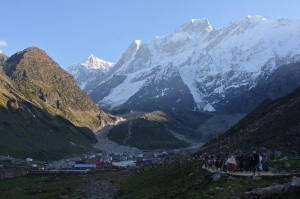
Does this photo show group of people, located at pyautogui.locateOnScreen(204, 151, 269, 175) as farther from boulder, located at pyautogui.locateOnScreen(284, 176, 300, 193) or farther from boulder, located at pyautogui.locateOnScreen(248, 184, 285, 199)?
boulder, located at pyautogui.locateOnScreen(284, 176, 300, 193)

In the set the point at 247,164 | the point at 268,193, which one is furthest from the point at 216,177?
the point at 268,193

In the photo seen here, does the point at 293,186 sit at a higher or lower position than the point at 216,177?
higher

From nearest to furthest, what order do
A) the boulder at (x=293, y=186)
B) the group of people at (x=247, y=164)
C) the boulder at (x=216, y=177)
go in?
the boulder at (x=293, y=186), the boulder at (x=216, y=177), the group of people at (x=247, y=164)

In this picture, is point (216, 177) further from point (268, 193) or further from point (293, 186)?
point (293, 186)

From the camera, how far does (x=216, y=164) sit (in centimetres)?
4834

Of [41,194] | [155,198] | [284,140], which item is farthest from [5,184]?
[284,140]

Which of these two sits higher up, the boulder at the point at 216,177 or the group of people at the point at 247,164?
the group of people at the point at 247,164

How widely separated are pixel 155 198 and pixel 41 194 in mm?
38516

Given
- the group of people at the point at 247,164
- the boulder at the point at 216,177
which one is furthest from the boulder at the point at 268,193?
the group of people at the point at 247,164

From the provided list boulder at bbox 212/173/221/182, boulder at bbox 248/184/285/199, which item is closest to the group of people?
boulder at bbox 212/173/221/182

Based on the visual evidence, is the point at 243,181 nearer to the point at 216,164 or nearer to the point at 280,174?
the point at 280,174

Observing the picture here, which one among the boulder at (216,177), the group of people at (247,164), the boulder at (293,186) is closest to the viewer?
the boulder at (293,186)

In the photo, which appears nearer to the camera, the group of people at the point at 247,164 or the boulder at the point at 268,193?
the boulder at the point at 268,193

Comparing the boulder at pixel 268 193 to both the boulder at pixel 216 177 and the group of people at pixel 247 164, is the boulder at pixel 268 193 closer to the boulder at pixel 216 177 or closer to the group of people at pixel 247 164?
the boulder at pixel 216 177
